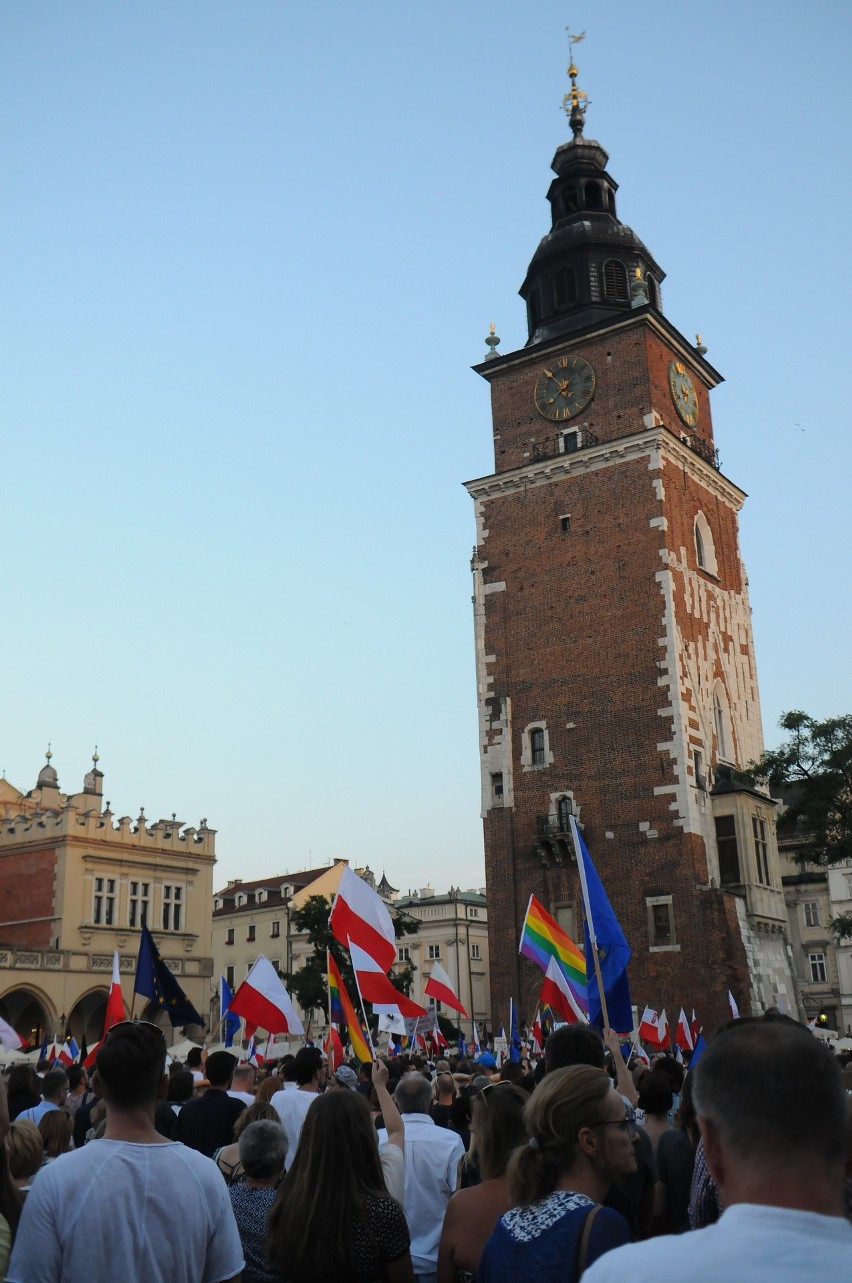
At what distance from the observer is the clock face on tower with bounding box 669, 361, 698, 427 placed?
40.3m

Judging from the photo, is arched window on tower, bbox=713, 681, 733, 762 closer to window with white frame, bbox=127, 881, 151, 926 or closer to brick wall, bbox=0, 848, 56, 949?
window with white frame, bbox=127, 881, 151, 926

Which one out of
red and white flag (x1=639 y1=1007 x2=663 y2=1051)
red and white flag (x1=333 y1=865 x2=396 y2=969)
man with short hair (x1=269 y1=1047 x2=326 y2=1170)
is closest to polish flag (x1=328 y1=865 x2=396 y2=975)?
red and white flag (x1=333 y1=865 x2=396 y2=969)

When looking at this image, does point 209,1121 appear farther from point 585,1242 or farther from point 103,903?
point 103,903

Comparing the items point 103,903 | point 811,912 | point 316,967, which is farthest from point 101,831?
point 811,912

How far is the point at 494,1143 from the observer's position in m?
5.27

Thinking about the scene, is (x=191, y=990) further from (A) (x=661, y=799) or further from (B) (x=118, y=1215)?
(B) (x=118, y=1215)

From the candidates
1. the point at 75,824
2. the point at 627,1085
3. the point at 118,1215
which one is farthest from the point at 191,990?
the point at 118,1215

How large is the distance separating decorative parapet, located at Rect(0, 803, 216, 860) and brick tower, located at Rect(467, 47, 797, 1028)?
1821cm

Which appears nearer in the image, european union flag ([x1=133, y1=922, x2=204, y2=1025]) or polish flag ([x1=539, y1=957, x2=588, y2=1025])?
european union flag ([x1=133, y1=922, x2=204, y2=1025])

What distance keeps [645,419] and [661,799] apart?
12062 millimetres

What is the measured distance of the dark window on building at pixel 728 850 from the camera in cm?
3516

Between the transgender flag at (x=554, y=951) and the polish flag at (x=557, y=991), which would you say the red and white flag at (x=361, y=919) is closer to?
the transgender flag at (x=554, y=951)

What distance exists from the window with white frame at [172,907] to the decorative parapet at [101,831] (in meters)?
1.59

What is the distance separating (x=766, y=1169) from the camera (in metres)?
2.44
